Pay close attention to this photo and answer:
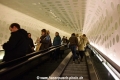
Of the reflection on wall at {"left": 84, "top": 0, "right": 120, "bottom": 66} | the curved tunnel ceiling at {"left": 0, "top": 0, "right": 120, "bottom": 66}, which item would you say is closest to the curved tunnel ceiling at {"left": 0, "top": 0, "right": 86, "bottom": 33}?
the curved tunnel ceiling at {"left": 0, "top": 0, "right": 120, "bottom": 66}

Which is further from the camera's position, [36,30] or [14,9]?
[36,30]

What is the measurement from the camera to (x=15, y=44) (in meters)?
3.73

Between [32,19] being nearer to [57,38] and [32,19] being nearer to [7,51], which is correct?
[57,38]

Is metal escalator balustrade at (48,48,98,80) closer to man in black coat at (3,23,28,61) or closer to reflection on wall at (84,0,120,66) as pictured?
reflection on wall at (84,0,120,66)

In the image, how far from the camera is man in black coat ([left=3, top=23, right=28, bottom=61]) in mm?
3693

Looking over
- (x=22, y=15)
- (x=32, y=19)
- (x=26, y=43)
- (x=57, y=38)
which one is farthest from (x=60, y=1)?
(x=26, y=43)

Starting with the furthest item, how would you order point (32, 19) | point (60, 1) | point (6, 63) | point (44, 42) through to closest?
point (32, 19)
point (60, 1)
point (44, 42)
point (6, 63)

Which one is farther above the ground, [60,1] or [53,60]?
[60,1]

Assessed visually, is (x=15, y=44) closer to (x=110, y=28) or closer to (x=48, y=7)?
(x=110, y=28)

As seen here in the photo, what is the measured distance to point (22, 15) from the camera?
16.5 metres

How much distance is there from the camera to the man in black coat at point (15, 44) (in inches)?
145

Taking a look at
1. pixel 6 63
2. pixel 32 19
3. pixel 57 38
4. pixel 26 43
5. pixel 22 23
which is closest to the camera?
pixel 6 63

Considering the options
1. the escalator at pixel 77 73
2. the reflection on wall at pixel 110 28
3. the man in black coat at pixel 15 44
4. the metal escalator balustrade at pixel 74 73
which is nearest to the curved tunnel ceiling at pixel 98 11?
the reflection on wall at pixel 110 28

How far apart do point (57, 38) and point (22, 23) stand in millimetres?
6968
